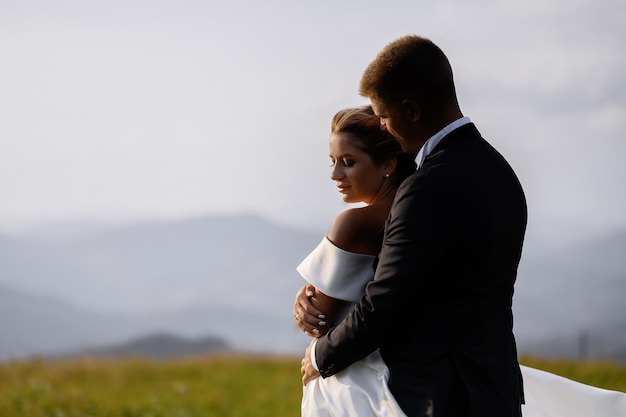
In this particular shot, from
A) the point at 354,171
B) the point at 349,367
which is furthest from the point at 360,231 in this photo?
the point at 349,367

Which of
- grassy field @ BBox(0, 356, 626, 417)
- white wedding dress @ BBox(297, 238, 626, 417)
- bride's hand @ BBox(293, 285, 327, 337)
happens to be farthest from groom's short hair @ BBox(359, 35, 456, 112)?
grassy field @ BBox(0, 356, 626, 417)

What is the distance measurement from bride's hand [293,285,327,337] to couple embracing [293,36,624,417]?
0.09 m

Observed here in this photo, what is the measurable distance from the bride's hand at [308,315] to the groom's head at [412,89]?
0.79 metres

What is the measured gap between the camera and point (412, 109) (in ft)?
9.87

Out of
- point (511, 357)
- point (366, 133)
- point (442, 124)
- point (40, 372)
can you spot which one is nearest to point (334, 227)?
point (366, 133)

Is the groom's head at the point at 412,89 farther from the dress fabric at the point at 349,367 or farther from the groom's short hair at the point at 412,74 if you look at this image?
the dress fabric at the point at 349,367

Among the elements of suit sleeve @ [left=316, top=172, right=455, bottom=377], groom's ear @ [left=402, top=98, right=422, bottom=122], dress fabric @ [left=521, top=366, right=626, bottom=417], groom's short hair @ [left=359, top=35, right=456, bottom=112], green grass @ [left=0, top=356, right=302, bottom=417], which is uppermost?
groom's short hair @ [left=359, top=35, right=456, bottom=112]

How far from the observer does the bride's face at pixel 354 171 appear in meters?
3.37

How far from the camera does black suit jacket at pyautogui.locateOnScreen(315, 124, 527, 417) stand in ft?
9.56

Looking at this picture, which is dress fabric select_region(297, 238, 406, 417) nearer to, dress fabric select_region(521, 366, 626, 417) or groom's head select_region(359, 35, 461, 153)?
groom's head select_region(359, 35, 461, 153)

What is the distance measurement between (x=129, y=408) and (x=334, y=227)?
7.50m

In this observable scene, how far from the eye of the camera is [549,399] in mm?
4125

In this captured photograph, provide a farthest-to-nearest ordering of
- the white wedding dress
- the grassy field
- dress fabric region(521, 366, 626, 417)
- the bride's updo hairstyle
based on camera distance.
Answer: the grassy field → dress fabric region(521, 366, 626, 417) → the bride's updo hairstyle → the white wedding dress

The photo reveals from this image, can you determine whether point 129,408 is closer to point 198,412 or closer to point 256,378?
point 198,412
